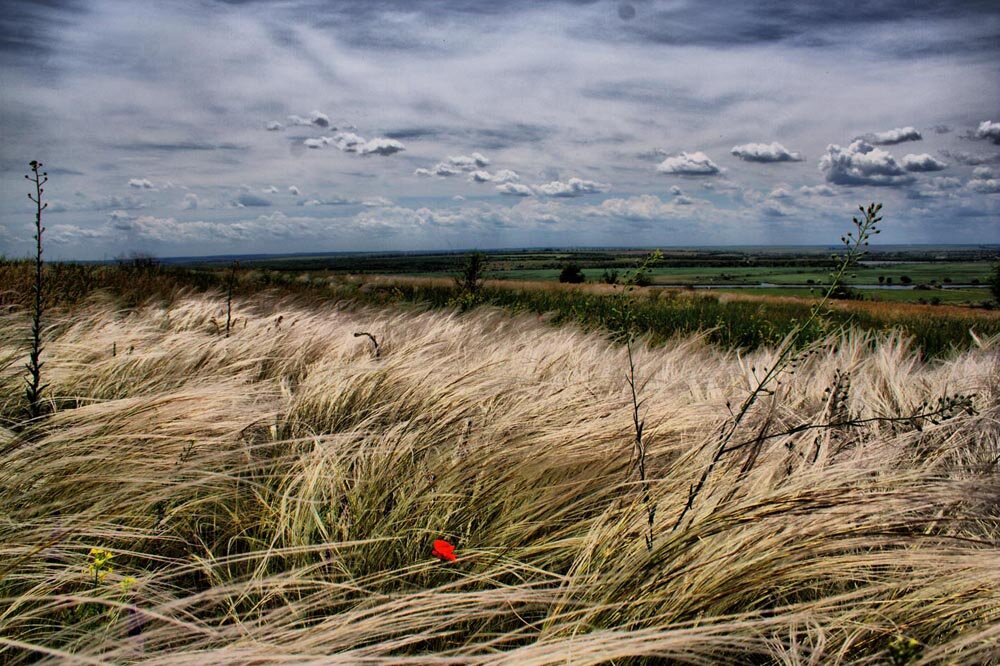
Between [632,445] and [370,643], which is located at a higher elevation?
[632,445]

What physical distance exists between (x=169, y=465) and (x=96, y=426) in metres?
0.34

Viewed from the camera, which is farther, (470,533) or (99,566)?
(470,533)

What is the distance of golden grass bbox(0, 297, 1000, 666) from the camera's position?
41.0 inches

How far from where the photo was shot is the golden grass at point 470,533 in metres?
1.04

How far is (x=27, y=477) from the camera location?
1.52 m

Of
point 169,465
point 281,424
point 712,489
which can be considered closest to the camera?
point 712,489

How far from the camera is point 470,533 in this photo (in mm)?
1457

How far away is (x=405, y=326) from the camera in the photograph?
181 inches

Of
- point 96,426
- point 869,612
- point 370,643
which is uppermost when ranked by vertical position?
point 96,426

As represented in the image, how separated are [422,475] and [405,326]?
3095 mm

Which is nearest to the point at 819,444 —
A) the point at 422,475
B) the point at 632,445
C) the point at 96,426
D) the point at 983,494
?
the point at 983,494

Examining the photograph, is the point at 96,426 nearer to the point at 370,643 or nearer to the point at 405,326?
the point at 370,643

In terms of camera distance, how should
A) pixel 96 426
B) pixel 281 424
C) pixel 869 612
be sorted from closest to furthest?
pixel 869 612 → pixel 96 426 → pixel 281 424

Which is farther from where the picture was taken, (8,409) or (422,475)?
(8,409)
